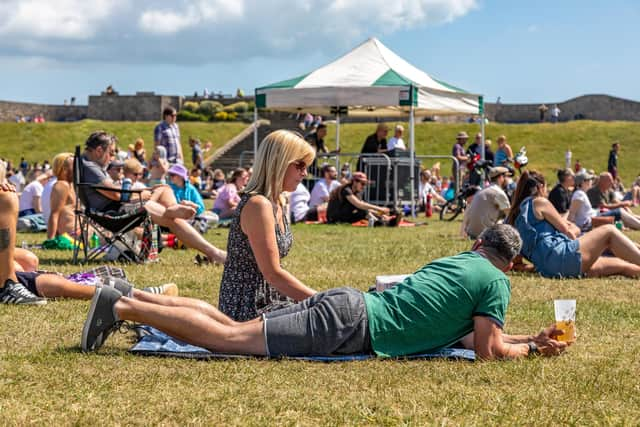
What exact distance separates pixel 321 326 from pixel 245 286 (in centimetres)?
75

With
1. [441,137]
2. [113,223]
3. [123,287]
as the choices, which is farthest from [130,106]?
[123,287]

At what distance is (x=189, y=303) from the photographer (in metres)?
5.27

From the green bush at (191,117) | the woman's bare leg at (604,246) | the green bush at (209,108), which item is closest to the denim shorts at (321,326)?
the woman's bare leg at (604,246)

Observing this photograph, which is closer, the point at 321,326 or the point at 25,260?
the point at 321,326

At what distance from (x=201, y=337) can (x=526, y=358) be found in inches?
70.9

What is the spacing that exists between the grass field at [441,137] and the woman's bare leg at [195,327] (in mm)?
39616

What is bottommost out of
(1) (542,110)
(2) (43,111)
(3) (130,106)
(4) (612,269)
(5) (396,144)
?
(4) (612,269)

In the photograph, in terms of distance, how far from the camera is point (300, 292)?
5207 millimetres

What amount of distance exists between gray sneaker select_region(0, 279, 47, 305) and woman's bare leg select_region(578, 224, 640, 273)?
16.8 ft

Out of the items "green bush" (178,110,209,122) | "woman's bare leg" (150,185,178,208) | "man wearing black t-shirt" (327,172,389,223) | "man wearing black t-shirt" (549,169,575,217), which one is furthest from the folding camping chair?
"green bush" (178,110,209,122)

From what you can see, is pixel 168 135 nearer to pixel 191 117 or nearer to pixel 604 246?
pixel 604 246

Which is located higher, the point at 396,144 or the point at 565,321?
the point at 396,144

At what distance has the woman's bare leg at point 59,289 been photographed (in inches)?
276

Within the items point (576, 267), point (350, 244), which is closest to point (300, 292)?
point (576, 267)
